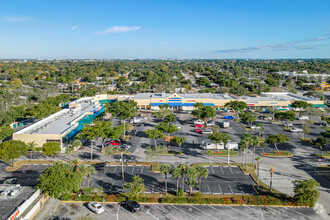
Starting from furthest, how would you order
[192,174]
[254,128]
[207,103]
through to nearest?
1. [207,103]
2. [254,128]
3. [192,174]

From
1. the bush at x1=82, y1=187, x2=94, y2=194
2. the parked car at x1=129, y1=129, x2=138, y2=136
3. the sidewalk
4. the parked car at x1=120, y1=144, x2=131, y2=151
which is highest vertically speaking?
the parked car at x1=129, y1=129, x2=138, y2=136

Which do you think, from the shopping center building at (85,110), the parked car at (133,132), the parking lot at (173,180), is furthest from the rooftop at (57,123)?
the parking lot at (173,180)

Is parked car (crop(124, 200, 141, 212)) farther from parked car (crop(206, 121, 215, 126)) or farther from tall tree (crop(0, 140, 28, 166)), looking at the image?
parked car (crop(206, 121, 215, 126))

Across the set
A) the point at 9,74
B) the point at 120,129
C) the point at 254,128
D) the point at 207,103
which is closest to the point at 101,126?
the point at 120,129

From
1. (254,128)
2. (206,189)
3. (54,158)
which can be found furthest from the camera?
(254,128)

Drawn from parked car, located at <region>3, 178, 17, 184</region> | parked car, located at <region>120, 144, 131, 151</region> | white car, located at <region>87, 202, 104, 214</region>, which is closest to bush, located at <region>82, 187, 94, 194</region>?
white car, located at <region>87, 202, 104, 214</region>

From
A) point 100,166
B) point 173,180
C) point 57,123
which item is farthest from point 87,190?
point 57,123

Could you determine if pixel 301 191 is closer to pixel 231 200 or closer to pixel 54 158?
pixel 231 200
